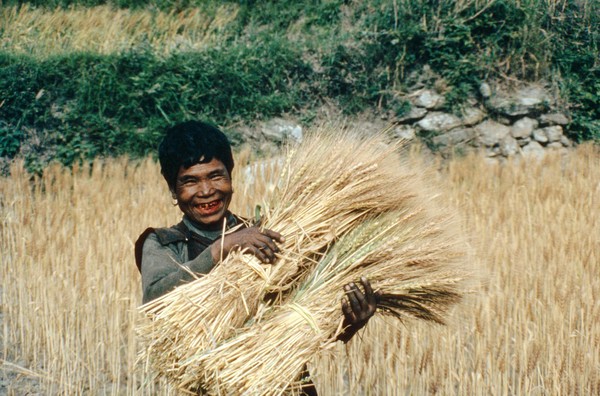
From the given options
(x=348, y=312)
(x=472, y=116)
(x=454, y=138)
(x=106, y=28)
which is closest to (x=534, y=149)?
(x=472, y=116)

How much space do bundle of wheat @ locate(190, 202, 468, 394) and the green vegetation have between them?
6.33 meters

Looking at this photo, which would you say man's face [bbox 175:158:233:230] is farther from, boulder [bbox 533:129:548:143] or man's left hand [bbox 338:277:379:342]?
boulder [bbox 533:129:548:143]

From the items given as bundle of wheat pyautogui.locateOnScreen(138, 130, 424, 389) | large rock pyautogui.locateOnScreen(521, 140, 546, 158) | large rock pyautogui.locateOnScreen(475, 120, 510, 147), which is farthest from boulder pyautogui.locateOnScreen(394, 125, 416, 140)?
bundle of wheat pyautogui.locateOnScreen(138, 130, 424, 389)

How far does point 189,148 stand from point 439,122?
20.5 feet

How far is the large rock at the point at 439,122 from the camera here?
8117 mm

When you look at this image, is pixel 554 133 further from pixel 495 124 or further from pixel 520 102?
pixel 495 124

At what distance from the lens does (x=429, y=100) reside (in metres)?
8.28

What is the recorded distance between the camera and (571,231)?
5.03m

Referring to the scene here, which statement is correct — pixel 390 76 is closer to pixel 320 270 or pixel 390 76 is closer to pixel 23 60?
pixel 23 60

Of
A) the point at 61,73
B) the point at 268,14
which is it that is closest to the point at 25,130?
the point at 61,73

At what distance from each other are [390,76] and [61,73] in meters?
3.57

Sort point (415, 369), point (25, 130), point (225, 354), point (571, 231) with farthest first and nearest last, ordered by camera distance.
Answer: point (25, 130) → point (571, 231) → point (415, 369) → point (225, 354)

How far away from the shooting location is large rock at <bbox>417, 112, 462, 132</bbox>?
8.12 m

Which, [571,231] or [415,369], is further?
[571,231]
